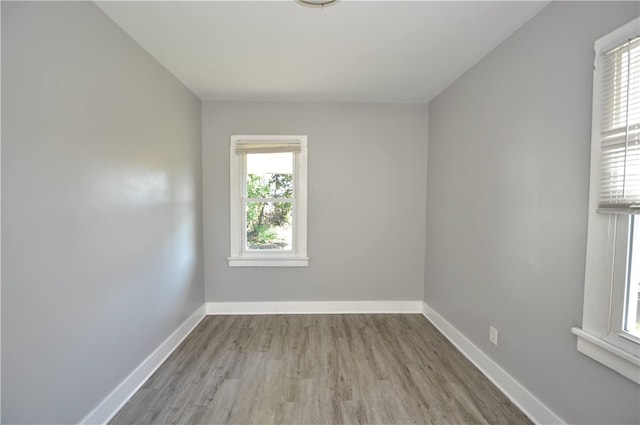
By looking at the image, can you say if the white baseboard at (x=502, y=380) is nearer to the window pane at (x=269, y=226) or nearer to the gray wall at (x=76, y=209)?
the window pane at (x=269, y=226)

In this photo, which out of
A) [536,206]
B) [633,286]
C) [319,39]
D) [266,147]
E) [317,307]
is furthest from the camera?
[317,307]

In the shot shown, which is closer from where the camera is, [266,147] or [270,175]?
[266,147]

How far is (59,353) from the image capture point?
1380mm

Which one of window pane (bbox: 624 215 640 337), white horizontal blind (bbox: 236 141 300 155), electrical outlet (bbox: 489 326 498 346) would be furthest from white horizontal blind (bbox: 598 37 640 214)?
white horizontal blind (bbox: 236 141 300 155)

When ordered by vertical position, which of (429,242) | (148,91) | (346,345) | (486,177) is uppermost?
(148,91)

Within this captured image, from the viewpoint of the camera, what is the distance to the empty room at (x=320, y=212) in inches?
50.1

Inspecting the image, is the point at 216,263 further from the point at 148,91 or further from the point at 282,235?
the point at 148,91

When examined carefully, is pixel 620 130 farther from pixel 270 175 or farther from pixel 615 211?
pixel 270 175

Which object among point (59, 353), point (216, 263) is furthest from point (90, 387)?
point (216, 263)

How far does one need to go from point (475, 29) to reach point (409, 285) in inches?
102

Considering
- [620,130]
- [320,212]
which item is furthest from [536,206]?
[320,212]

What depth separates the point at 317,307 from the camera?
132 inches

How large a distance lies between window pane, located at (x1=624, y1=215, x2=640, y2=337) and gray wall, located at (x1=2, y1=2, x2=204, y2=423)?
262 centimetres

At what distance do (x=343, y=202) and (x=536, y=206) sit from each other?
6.33ft
